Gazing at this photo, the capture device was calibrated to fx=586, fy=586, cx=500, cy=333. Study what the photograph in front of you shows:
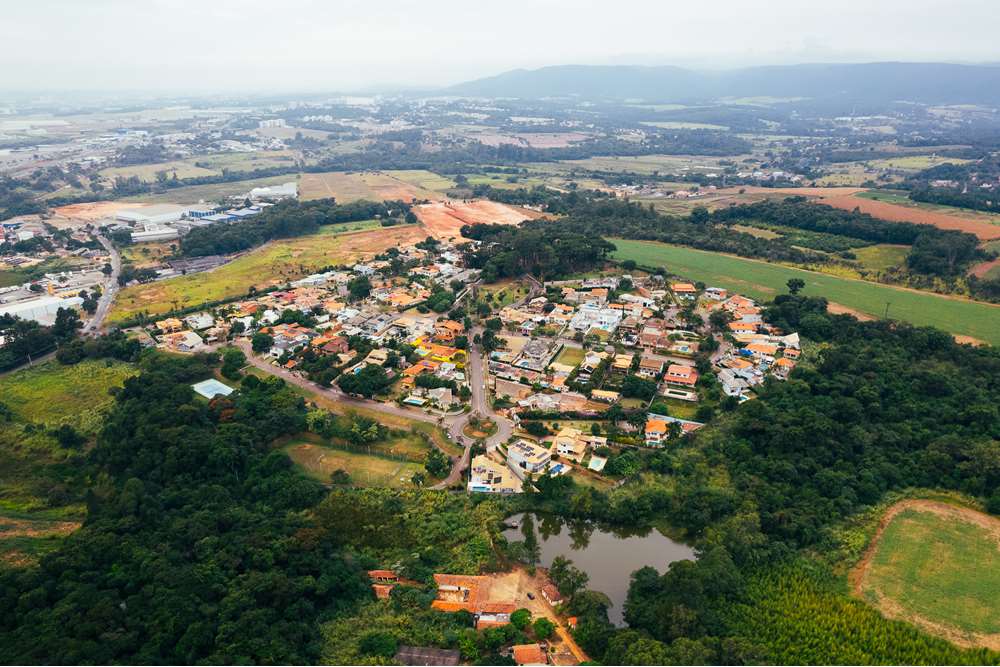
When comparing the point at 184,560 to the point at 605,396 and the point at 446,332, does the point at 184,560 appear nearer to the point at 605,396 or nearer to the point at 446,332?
the point at 605,396

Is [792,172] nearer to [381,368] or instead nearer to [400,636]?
[381,368]

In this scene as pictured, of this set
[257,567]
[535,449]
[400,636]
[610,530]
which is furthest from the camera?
[535,449]

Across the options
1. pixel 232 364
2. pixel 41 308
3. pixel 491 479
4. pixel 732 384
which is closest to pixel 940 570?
pixel 732 384

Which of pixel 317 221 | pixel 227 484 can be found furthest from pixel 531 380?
pixel 317 221

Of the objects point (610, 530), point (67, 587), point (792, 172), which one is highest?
point (792, 172)

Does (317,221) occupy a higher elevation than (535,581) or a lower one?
higher

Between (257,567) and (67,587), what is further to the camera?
(257,567)

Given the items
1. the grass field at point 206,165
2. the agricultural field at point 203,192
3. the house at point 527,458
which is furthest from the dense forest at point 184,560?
the grass field at point 206,165
